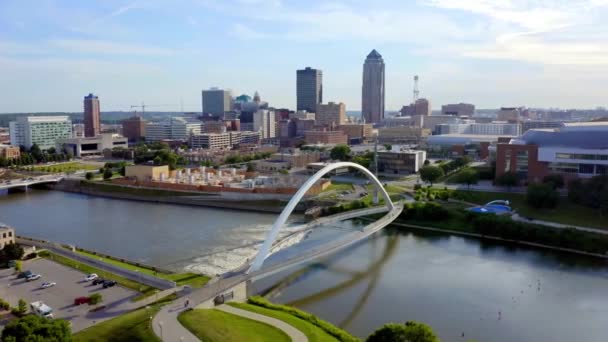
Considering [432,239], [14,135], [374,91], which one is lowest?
[432,239]

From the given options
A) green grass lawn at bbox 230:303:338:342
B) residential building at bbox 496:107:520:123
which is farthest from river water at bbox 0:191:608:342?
residential building at bbox 496:107:520:123

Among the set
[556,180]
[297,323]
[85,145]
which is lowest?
[297,323]

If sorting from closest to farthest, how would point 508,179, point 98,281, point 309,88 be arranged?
point 98,281 → point 508,179 → point 309,88

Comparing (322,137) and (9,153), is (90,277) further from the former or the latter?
(322,137)

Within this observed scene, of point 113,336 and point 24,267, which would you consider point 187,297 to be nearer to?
point 113,336

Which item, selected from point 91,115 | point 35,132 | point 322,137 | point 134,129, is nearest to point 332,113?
point 322,137

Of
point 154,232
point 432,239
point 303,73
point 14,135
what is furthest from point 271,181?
point 303,73

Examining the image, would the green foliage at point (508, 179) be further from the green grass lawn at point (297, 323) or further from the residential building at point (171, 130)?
the residential building at point (171, 130)
